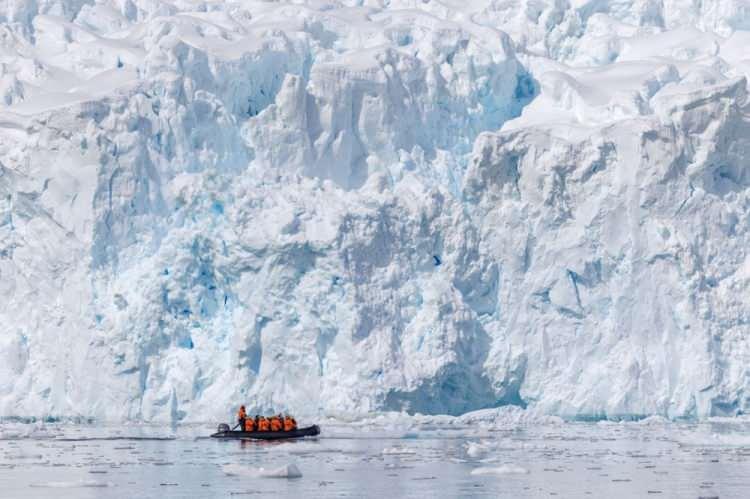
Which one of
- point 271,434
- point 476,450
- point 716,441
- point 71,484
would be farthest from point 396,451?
point 71,484

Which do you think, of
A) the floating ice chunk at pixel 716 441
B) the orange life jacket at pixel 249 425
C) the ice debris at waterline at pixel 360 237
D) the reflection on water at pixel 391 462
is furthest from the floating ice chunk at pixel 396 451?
the ice debris at waterline at pixel 360 237

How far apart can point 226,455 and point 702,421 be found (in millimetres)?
11387

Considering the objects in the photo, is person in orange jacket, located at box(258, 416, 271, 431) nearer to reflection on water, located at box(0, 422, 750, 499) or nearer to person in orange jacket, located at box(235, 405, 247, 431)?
person in orange jacket, located at box(235, 405, 247, 431)

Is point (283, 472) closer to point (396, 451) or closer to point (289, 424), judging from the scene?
point (396, 451)

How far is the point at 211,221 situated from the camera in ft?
120

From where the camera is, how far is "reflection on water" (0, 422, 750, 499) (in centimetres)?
2342

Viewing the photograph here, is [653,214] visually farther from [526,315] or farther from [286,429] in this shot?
[286,429]

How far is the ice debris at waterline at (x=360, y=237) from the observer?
35719 mm

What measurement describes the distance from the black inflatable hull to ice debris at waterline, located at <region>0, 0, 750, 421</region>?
3.15 metres

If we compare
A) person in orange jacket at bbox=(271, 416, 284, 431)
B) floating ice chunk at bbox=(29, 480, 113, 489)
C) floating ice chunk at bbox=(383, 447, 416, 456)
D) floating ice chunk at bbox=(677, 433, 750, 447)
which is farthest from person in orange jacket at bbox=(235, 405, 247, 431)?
floating ice chunk at bbox=(29, 480, 113, 489)

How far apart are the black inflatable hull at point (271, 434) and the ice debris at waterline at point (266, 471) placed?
6.38 meters

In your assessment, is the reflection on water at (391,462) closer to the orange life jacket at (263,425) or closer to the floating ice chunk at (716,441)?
the floating ice chunk at (716,441)

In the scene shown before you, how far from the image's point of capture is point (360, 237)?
36.1 meters

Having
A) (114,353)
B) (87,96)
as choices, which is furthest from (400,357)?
(87,96)
